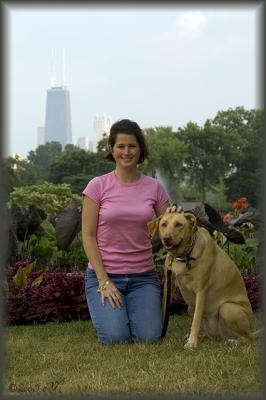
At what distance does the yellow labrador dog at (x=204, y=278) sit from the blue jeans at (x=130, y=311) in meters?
0.36

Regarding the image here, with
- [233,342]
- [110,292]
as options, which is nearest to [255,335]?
[233,342]

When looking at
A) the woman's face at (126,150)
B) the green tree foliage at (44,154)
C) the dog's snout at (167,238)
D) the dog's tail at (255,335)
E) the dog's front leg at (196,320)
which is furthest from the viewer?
the green tree foliage at (44,154)

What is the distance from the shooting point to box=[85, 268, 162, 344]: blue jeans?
5.46m

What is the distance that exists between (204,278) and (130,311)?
2.71 feet

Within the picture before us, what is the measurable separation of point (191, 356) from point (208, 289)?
651 millimetres

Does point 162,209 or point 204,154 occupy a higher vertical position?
point 204,154

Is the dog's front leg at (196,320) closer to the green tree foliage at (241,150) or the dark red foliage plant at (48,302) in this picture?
the dark red foliage plant at (48,302)

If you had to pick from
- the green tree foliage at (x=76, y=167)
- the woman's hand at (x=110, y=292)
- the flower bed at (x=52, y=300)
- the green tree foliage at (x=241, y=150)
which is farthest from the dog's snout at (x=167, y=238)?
the green tree foliage at (x=76, y=167)

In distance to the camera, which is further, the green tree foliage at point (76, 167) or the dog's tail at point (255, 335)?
the green tree foliage at point (76, 167)

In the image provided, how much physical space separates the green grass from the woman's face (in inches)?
59.2

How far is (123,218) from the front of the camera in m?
5.47

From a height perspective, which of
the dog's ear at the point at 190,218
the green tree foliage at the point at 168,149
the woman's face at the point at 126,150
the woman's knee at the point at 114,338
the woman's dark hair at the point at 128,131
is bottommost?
the woman's knee at the point at 114,338

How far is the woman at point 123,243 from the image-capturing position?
5445 mm

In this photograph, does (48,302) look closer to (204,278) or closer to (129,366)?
(204,278)
